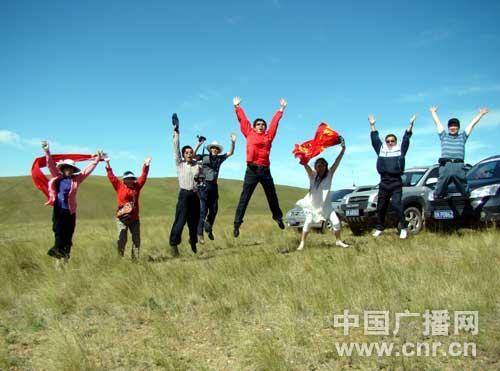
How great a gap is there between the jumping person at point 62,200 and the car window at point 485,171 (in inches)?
370

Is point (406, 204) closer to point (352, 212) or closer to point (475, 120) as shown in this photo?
point (352, 212)

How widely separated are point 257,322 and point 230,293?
1.03 meters

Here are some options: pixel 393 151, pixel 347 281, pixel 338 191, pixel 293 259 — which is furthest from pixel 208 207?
pixel 338 191

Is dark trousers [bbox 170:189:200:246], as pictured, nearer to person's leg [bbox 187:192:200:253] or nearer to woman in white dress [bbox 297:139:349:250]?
person's leg [bbox 187:192:200:253]

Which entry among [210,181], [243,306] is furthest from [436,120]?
[243,306]

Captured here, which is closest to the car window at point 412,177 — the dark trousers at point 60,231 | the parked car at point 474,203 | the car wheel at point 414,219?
the car wheel at point 414,219

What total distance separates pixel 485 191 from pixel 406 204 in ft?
6.37

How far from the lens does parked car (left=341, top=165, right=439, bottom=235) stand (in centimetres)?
1035

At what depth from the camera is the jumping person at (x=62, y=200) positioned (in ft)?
25.1

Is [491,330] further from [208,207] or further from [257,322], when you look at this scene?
[208,207]

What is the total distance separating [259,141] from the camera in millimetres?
8008

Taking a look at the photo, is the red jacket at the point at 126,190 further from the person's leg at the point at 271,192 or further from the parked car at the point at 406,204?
the parked car at the point at 406,204

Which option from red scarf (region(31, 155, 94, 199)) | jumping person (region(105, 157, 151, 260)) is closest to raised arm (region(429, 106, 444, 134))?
jumping person (region(105, 157, 151, 260))

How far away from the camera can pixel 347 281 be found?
5.38 metres
